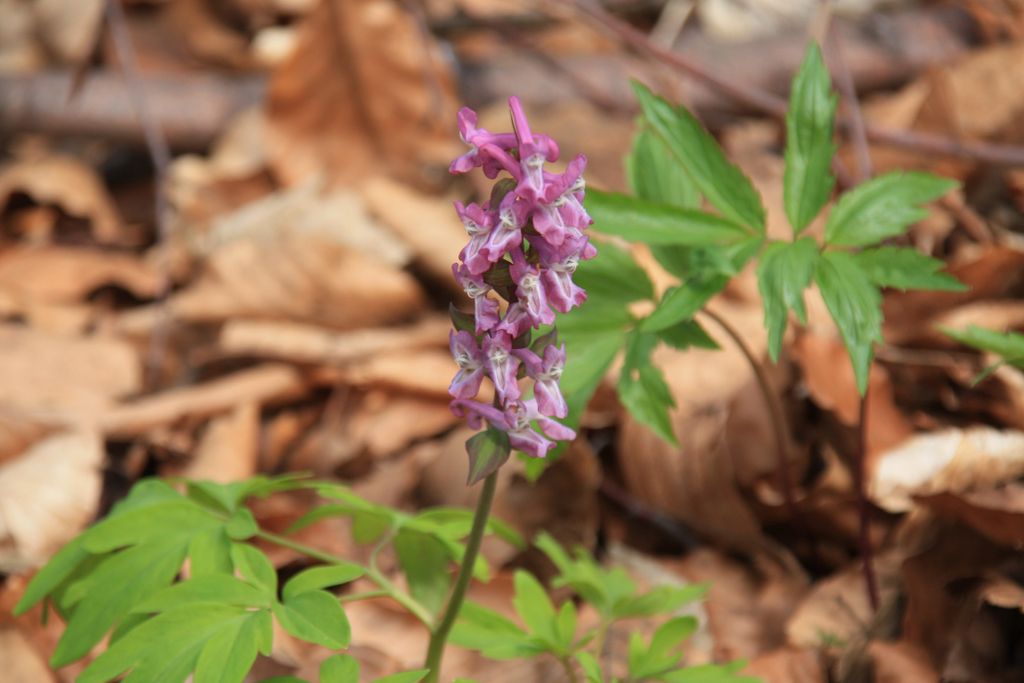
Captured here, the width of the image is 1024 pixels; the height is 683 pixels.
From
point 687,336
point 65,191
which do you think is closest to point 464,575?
point 687,336

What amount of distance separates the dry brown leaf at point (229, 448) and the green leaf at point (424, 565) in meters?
1.10

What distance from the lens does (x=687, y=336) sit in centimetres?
198

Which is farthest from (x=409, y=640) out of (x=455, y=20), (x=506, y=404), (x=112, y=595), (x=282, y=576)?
(x=455, y=20)

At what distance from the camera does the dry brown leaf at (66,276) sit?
414 cm

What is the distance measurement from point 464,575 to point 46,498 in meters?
1.60

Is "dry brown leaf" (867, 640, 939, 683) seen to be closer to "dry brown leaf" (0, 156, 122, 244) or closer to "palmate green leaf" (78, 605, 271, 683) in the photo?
"palmate green leaf" (78, 605, 271, 683)

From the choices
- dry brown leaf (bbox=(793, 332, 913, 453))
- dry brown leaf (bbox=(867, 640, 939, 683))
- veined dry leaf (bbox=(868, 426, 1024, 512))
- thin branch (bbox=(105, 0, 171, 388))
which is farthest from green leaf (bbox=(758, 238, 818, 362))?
thin branch (bbox=(105, 0, 171, 388))

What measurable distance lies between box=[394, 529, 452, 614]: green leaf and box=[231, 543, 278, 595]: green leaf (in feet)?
1.22

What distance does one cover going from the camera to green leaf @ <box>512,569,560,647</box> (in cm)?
188

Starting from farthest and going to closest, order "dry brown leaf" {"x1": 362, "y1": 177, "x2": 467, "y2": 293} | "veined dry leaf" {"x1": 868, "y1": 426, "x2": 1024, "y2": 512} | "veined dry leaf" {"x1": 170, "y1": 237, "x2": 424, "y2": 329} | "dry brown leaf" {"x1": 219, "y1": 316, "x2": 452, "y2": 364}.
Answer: "dry brown leaf" {"x1": 362, "y1": 177, "x2": 467, "y2": 293} < "veined dry leaf" {"x1": 170, "y1": 237, "x2": 424, "y2": 329} < "dry brown leaf" {"x1": 219, "y1": 316, "x2": 452, "y2": 364} < "veined dry leaf" {"x1": 868, "y1": 426, "x2": 1024, "y2": 512}

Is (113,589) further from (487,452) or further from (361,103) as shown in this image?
(361,103)

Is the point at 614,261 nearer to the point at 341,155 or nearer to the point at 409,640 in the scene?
the point at 409,640

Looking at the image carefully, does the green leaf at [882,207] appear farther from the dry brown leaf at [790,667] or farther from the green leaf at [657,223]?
the dry brown leaf at [790,667]

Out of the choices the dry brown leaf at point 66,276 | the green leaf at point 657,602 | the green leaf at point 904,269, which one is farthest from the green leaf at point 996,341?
the dry brown leaf at point 66,276
